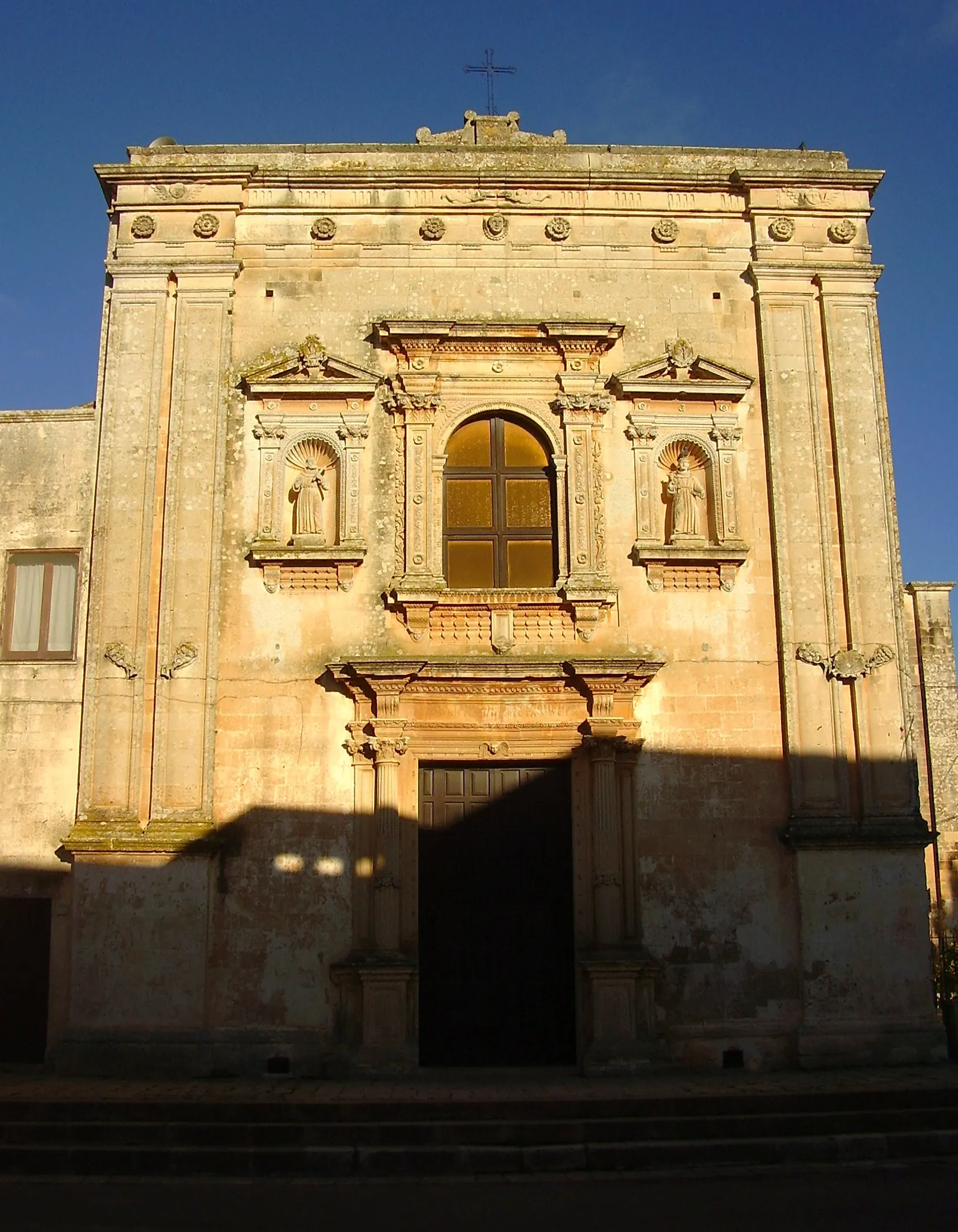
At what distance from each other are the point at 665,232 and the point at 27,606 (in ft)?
26.8

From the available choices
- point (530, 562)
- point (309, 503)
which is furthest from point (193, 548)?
point (530, 562)

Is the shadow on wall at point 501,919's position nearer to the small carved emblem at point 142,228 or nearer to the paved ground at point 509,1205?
the paved ground at point 509,1205

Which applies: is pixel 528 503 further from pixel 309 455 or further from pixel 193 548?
pixel 193 548

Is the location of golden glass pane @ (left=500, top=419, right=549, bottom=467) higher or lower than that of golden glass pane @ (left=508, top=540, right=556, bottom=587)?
higher

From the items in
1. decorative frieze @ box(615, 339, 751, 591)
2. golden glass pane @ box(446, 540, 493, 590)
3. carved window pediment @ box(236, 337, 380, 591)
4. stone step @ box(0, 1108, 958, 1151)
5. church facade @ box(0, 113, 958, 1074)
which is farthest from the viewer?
golden glass pane @ box(446, 540, 493, 590)

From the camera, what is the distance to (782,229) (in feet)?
47.6

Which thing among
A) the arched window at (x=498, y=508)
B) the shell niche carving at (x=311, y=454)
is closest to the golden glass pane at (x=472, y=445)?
the arched window at (x=498, y=508)

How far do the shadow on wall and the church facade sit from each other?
35mm

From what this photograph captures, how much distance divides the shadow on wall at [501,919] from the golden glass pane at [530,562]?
2074 millimetres

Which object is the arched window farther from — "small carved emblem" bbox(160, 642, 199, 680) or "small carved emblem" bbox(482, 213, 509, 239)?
"small carved emblem" bbox(160, 642, 199, 680)

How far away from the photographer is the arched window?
13758 mm

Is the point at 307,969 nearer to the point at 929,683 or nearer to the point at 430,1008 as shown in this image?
the point at 430,1008

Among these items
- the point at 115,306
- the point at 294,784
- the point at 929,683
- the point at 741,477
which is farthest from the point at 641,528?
the point at 929,683

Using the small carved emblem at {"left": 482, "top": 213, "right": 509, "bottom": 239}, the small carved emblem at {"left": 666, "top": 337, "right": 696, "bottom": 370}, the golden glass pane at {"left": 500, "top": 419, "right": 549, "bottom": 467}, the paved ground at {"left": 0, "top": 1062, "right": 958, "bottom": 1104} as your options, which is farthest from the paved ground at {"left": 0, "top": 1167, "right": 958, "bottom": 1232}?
the small carved emblem at {"left": 482, "top": 213, "right": 509, "bottom": 239}
